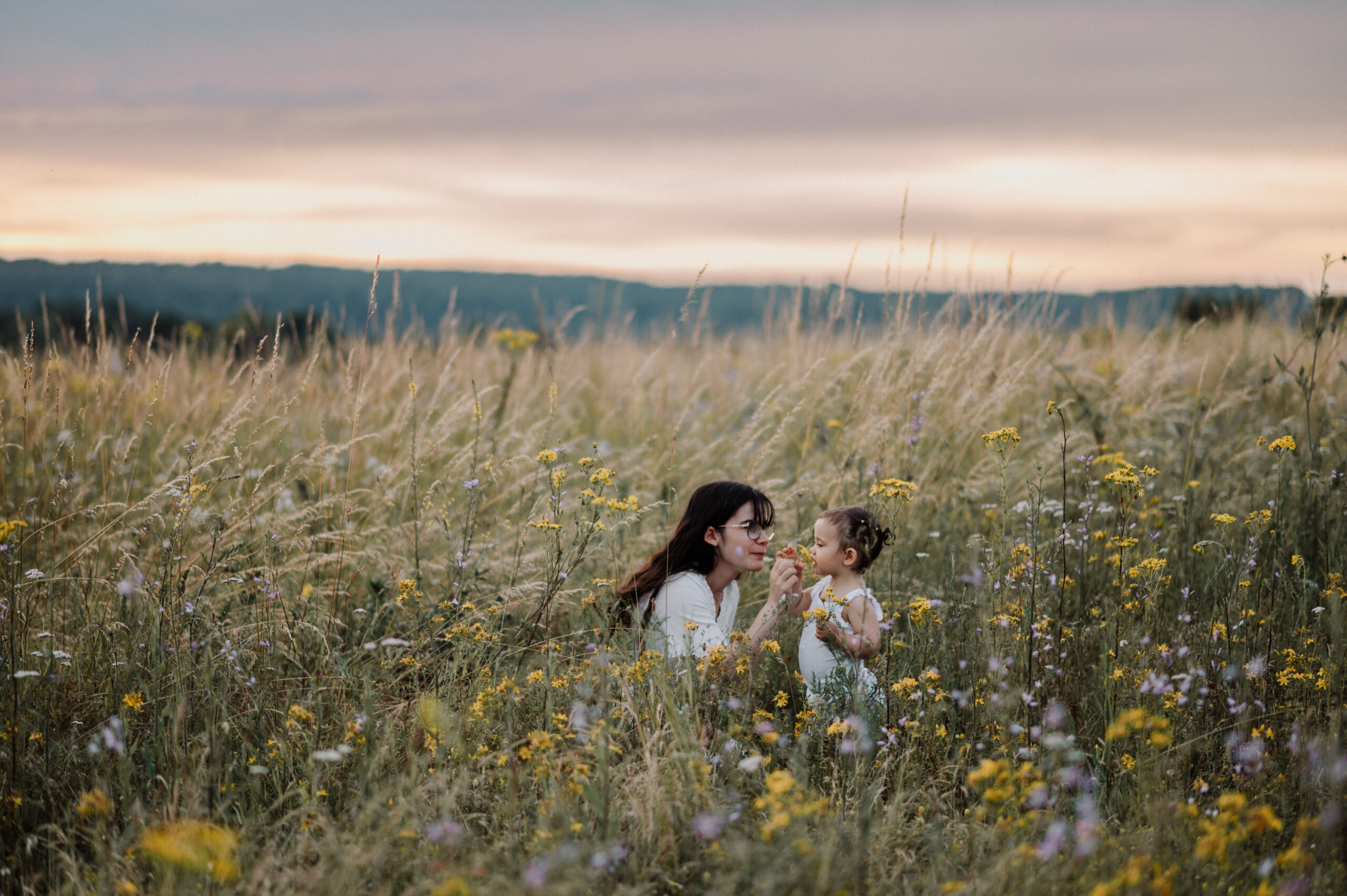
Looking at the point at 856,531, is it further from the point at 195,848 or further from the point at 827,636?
the point at 195,848

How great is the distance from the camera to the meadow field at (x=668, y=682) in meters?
1.79

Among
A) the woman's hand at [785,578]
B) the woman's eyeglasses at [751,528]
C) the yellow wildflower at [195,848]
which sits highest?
the woman's eyeglasses at [751,528]

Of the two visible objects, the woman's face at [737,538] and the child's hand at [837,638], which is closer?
the child's hand at [837,638]

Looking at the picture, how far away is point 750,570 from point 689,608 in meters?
0.27

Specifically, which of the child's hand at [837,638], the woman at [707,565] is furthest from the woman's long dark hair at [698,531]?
the child's hand at [837,638]

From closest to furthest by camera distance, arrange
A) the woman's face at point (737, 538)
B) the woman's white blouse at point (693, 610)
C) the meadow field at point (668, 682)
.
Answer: the meadow field at point (668, 682) → the woman's white blouse at point (693, 610) → the woman's face at point (737, 538)

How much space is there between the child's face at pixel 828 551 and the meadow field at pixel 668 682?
12.6 inches

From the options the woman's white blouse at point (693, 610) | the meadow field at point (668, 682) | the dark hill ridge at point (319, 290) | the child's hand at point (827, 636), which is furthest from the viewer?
the dark hill ridge at point (319, 290)

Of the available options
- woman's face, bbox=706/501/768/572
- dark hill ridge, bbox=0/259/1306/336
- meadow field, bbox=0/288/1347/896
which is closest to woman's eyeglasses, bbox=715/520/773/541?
woman's face, bbox=706/501/768/572

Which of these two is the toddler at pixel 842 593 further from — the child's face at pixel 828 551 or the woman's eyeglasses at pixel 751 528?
the woman's eyeglasses at pixel 751 528

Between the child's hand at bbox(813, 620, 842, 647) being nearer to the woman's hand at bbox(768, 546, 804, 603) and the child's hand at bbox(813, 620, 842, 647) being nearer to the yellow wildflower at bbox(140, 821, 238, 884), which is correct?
the woman's hand at bbox(768, 546, 804, 603)

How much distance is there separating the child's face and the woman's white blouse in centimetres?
41

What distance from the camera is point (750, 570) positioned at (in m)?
3.19

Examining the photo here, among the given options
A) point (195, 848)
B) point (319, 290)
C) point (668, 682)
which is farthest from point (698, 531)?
point (319, 290)
